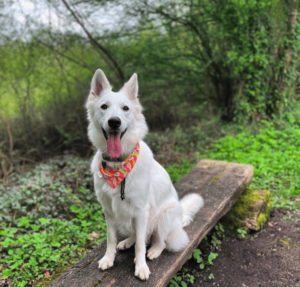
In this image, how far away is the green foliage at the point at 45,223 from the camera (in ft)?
9.21

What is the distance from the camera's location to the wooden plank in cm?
203

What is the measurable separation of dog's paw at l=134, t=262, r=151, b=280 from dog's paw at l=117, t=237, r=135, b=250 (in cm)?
36

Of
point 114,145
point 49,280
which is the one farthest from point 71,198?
point 114,145

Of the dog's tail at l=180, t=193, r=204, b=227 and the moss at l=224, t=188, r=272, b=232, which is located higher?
the dog's tail at l=180, t=193, r=204, b=227

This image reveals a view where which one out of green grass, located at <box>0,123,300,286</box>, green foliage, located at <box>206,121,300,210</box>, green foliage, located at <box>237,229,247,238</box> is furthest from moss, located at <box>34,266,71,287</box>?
green foliage, located at <box>206,121,300,210</box>

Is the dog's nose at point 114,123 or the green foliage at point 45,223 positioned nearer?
the dog's nose at point 114,123

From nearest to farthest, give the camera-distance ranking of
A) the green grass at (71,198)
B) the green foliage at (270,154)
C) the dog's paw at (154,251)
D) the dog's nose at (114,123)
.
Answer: the dog's nose at (114,123), the dog's paw at (154,251), the green grass at (71,198), the green foliage at (270,154)

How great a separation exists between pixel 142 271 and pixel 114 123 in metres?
1.25

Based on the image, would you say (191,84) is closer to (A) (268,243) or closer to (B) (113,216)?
(A) (268,243)

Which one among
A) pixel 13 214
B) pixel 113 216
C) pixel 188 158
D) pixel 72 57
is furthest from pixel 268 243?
pixel 72 57

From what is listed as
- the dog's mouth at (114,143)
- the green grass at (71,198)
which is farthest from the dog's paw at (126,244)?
the dog's mouth at (114,143)

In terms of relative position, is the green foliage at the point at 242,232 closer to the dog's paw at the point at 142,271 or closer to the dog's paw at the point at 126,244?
the dog's paw at the point at 126,244

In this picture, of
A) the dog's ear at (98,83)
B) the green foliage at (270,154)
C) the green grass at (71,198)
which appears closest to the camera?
the dog's ear at (98,83)

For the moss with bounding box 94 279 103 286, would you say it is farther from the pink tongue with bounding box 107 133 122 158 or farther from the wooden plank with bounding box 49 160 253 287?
the pink tongue with bounding box 107 133 122 158
